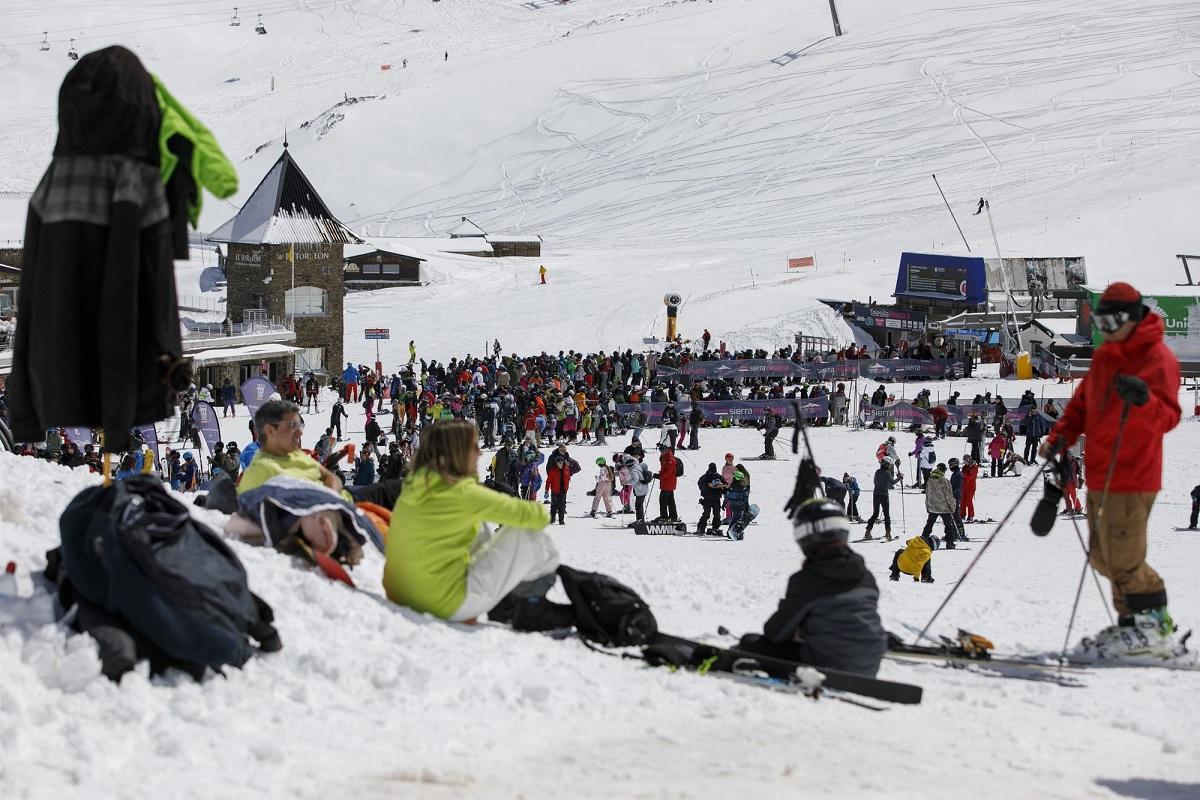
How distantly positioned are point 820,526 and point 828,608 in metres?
0.33

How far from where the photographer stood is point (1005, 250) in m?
53.4

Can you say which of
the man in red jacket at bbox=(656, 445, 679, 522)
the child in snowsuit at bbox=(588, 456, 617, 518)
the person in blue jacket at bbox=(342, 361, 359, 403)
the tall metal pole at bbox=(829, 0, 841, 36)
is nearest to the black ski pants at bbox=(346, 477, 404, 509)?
the man in red jacket at bbox=(656, 445, 679, 522)

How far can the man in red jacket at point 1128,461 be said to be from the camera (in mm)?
7055

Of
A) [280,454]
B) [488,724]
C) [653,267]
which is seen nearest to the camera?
[488,724]

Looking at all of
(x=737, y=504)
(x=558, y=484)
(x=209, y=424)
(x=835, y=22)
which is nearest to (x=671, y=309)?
(x=209, y=424)

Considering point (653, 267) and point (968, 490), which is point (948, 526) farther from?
point (653, 267)

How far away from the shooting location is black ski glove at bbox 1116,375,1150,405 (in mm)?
6812

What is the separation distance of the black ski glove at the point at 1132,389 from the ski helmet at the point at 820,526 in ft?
5.23

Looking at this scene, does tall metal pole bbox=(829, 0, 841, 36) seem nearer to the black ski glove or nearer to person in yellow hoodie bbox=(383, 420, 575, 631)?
the black ski glove

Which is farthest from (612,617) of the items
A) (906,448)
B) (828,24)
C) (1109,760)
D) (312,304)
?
(828,24)

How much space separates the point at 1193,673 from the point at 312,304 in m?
37.7

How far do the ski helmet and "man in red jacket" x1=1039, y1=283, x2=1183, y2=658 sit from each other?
166 cm

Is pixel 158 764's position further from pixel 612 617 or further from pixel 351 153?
pixel 351 153

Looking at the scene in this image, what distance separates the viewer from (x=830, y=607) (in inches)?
241
